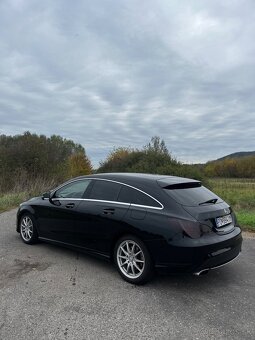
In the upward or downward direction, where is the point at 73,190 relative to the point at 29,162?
downward

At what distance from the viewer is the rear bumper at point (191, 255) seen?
14.9ft

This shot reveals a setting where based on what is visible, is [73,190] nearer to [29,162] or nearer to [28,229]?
[28,229]

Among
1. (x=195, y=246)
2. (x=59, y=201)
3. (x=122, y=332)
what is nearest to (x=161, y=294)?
(x=195, y=246)

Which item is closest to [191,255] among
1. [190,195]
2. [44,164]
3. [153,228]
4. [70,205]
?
[153,228]

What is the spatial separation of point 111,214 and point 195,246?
4.67 feet

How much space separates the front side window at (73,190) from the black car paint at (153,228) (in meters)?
0.12

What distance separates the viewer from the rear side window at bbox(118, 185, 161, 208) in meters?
5.07

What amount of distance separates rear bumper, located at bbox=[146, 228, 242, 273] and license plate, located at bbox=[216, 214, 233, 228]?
0.19m

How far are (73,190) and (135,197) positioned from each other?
1.52 meters

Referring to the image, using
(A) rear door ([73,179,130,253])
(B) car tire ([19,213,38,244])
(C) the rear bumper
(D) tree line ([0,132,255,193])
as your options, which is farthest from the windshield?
(D) tree line ([0,132,255,193])

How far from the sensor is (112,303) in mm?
4340

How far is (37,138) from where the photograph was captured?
20562mm

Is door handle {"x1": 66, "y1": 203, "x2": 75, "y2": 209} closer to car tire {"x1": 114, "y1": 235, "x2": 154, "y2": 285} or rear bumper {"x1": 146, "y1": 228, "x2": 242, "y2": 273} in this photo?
car tire {"x1": 114, "y1": 235, "x2": 154, "y2": 285}

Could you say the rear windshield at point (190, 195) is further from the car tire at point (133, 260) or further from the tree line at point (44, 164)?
the tree line at point (44, 164)
